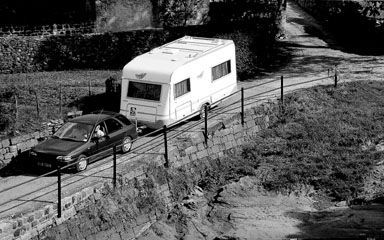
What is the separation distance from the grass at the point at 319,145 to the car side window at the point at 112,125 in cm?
338

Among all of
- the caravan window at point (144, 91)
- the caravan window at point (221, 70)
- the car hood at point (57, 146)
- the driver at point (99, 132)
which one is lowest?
the car hood at point (57, 146)

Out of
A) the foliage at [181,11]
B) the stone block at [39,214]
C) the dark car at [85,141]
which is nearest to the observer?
the stone block at [39,214]

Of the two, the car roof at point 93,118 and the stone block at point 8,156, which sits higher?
the car roof at point 93,118

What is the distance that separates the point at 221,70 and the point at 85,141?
24.5 feet

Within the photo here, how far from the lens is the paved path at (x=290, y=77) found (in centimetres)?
1906

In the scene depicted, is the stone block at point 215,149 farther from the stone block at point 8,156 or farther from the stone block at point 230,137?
the stone block at point 8,156

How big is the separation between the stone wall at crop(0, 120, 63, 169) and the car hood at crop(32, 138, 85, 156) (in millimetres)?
1261

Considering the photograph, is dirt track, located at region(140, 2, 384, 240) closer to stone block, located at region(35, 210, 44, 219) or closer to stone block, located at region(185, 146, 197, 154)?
stone block, located at region(185, 146, 197, 154)

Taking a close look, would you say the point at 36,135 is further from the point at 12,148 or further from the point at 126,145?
the point at 126,145

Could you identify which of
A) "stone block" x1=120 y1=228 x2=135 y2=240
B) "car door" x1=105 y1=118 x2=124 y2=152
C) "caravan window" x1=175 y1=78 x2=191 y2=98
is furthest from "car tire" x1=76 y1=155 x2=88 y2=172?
"caravan window" x1=175 y1=78 x2=191 y2=98

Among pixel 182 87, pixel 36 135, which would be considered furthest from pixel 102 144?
pixel 182 87

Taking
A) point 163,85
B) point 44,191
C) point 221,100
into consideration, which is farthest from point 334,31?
point 44,191

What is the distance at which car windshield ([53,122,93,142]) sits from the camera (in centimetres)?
2153

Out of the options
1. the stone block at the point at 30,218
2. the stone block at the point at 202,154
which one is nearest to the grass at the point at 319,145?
the stone block at the point at 202,154
